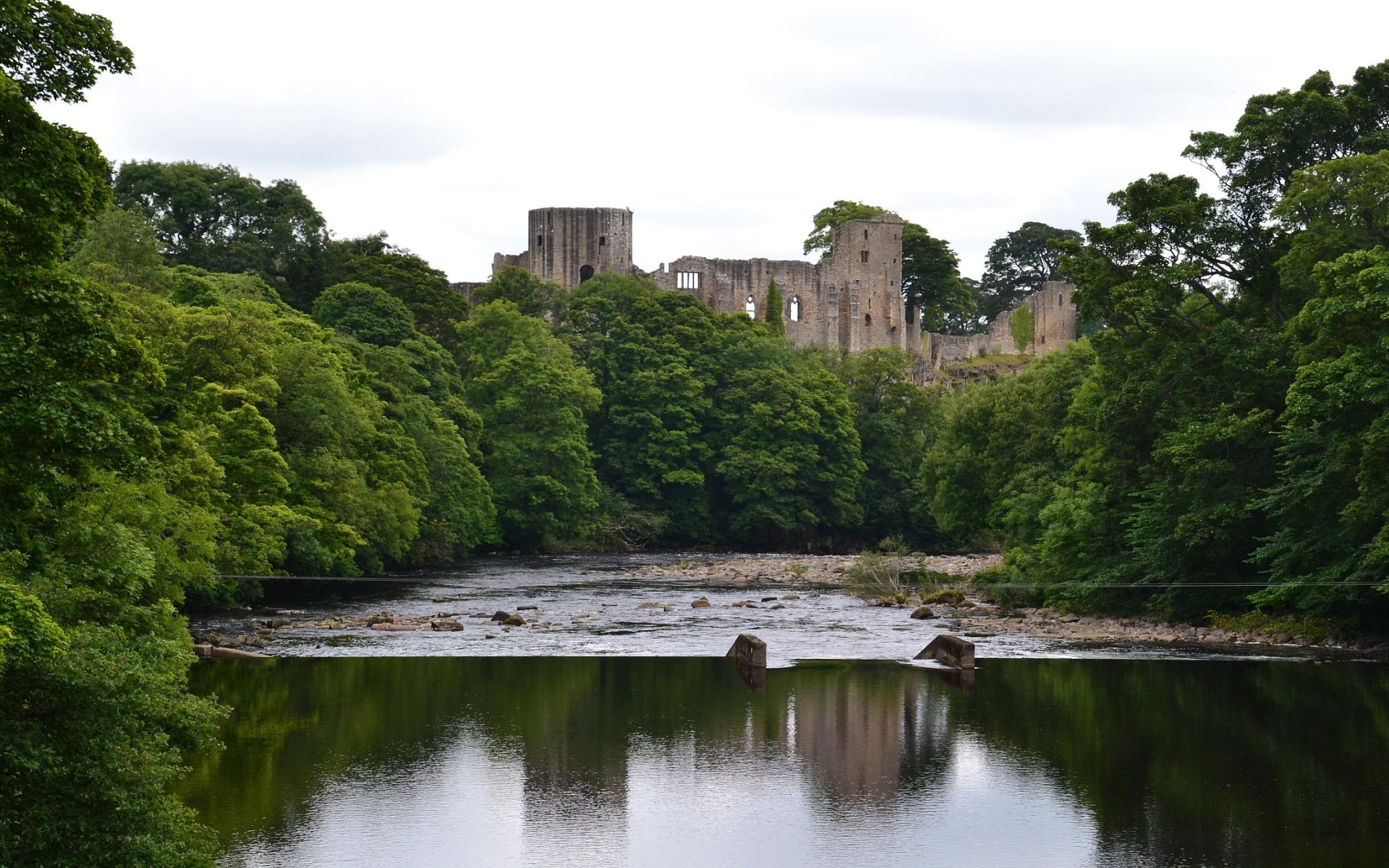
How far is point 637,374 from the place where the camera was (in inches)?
2662

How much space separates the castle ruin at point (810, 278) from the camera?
3410 inches

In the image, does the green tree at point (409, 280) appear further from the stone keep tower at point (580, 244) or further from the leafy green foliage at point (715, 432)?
the stone keep tower at point (580, 244)

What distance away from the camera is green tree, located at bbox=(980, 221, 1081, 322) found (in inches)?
3944

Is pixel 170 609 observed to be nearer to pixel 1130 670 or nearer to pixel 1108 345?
pixel 1130 670

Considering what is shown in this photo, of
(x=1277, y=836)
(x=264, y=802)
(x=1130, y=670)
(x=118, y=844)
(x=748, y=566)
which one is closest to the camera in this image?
(x=118, y=844)

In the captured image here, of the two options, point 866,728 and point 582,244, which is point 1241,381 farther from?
point 582,244

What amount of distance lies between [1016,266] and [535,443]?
53118 millimetres

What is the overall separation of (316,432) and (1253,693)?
25.0 metres

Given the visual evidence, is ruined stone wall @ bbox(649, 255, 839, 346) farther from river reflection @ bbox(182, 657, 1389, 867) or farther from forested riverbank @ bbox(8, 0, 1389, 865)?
river reflection @ bbox(182, 657, 1389, 867)

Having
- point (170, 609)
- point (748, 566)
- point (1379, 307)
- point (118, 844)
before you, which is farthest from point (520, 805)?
point (748, 566)

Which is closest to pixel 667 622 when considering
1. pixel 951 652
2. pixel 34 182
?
pixel 951 652

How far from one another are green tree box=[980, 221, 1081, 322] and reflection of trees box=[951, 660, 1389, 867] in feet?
242

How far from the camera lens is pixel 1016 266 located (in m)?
103

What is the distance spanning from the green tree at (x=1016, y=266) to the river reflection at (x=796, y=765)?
7411 cm
